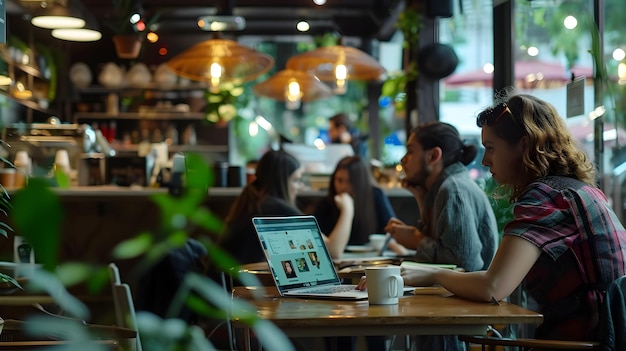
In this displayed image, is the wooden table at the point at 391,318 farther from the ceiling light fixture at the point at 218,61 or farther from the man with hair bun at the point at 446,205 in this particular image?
the ceiling light fixture at the point at 218,61

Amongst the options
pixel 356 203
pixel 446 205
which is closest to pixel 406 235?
pixel 446 205

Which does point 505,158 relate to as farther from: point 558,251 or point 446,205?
point 446,205

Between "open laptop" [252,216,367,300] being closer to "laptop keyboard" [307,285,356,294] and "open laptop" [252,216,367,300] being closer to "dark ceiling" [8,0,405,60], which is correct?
"laptop keyboard" [307,285,356,294]

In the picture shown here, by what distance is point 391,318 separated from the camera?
6.95ft

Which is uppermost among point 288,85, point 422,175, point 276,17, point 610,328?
point 276,17

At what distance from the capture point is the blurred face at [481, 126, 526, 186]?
263 centimetres

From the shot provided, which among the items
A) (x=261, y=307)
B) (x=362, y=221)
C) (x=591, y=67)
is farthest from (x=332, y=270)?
(x=362, y=221)

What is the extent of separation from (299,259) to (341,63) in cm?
448

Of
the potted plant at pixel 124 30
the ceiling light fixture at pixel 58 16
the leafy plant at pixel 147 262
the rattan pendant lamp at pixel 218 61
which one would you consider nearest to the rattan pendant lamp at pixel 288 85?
the rattan pendant lamp at pixel 218 61

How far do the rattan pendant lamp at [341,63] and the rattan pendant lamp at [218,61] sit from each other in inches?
12.7

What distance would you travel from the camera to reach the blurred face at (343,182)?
5.73m

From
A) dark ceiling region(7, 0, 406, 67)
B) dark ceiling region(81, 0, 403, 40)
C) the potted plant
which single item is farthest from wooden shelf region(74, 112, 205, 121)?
the potted plant

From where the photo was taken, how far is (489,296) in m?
2.38

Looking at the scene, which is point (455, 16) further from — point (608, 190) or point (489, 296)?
point (489, 296)
